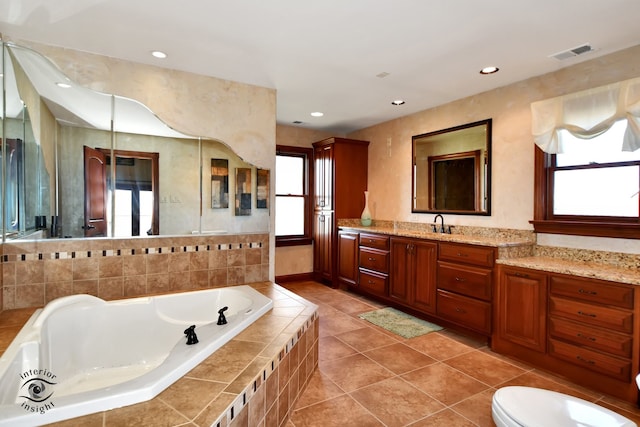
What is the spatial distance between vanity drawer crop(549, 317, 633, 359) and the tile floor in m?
0.31

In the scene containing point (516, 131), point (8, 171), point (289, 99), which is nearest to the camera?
point (8, 171)

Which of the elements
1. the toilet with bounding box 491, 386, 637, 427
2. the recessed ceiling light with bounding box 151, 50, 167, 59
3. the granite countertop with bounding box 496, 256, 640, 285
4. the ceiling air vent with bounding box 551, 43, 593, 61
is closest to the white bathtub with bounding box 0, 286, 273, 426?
the toilet with bounding box 491, 386, 637, 427

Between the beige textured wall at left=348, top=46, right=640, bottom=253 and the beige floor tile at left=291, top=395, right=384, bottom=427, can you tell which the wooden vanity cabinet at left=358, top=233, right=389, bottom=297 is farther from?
the beige floor tile at left=291, top=395, right=384, bottom=427

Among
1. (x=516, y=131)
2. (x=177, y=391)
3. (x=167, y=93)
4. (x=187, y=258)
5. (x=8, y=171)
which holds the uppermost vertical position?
(x=167, y=93)

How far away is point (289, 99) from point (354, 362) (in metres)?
2.82

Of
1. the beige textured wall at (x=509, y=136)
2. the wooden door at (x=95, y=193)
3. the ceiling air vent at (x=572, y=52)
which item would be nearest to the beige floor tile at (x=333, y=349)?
the beige textured wall at (x=509, y=136)

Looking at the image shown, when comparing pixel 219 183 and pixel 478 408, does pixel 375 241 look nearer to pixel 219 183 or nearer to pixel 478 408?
pixel 219 183

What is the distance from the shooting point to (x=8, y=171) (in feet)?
7.89

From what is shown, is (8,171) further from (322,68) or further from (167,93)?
(322,68)

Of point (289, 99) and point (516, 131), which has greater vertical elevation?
point (289, 99)

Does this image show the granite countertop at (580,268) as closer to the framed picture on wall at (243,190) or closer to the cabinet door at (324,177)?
the framed picture on wall at (243,190)

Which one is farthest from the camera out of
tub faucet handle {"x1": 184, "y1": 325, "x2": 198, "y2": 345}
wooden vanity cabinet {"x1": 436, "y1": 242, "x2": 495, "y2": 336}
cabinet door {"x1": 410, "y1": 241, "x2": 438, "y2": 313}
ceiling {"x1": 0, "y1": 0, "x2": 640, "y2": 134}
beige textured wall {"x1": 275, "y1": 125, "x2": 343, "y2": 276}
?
beige textured wall {"x1": 275, "y1": 125, "x2": 343, "y2": 276}

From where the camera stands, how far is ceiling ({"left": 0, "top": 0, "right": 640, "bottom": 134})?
2047 millimetres

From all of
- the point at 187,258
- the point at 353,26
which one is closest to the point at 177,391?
the point at 187,258
